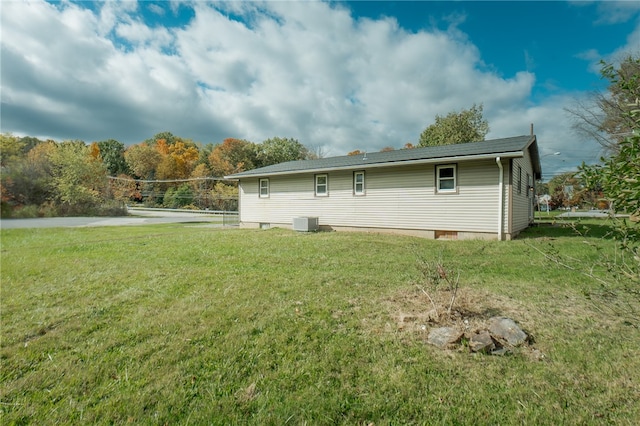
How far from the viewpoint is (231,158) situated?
4259cm

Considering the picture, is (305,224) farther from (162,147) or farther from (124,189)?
(162,147)

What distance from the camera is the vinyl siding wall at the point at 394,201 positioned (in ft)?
31.9

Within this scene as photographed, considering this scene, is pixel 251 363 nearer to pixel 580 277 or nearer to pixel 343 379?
pixel 343 379

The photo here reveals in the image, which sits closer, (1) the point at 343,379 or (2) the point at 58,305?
(1) the point at 343,379

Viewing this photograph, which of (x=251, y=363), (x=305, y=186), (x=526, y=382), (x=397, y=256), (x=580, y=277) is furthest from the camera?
(x=305, y=186)

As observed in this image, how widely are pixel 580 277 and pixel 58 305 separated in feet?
27.4

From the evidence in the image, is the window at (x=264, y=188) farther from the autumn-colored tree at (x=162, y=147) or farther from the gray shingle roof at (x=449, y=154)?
the autumn-colored tree at (x=162, y=147)

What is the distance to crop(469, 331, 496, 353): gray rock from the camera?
105 inches

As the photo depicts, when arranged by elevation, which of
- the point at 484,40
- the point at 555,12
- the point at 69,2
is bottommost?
the point at 69,2

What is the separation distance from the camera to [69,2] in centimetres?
619

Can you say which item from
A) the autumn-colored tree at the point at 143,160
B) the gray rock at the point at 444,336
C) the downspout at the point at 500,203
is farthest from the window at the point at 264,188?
the autumn-colored tree at the point at 143,160

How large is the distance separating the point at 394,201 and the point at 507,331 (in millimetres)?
8756

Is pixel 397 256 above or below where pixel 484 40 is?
below

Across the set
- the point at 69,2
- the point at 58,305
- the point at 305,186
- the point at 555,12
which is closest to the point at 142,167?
the point at 305,186
